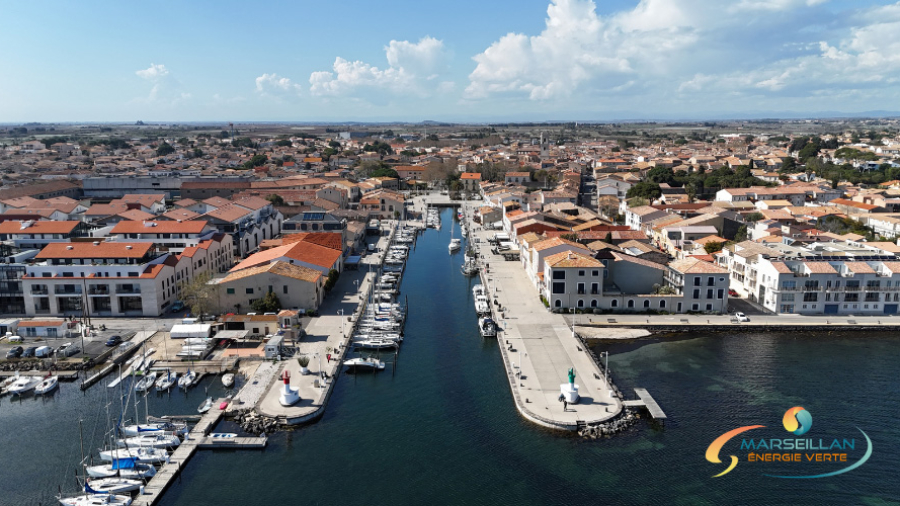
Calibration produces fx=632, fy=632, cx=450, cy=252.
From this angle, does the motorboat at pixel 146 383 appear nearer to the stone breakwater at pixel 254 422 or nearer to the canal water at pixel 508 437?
the canal water at pixel 508 437

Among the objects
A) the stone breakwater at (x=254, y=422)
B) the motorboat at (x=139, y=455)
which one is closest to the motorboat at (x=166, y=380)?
the stone breakwater at (x=254, y=422)

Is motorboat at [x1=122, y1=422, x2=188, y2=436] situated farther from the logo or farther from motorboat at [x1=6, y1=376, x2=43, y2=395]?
the logo

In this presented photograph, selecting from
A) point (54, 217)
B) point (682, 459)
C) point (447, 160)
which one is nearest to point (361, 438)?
point (682, 459)

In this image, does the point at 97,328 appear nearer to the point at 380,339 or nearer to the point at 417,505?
the point at 380,339

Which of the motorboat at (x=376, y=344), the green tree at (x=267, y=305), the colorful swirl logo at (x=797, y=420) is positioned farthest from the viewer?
the green tree at (x=267, y=305)

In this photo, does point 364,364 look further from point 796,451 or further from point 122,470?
point 796,451

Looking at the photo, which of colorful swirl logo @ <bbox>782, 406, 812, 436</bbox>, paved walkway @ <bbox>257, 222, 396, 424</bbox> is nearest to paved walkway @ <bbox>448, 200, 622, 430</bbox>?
colorful swirl logo @ <bbox>782, 406, 812, 436</bbox>
